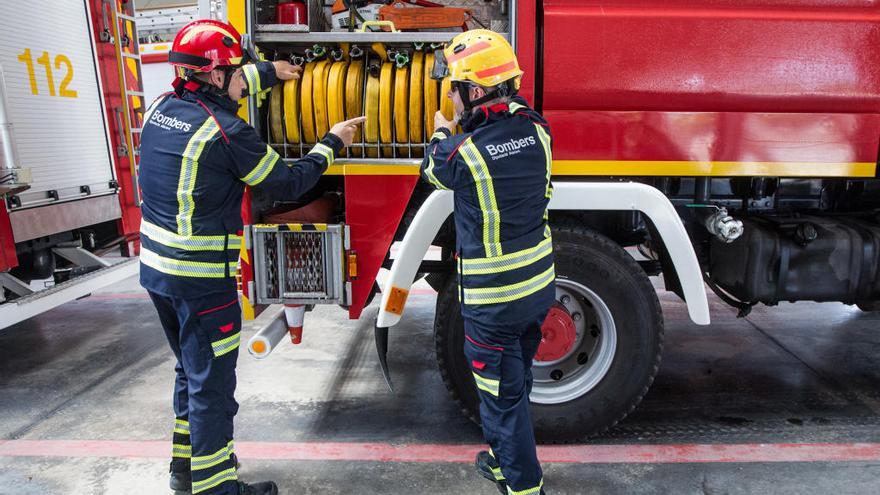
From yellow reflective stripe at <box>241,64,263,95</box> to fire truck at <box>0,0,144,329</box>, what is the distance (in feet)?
6.55

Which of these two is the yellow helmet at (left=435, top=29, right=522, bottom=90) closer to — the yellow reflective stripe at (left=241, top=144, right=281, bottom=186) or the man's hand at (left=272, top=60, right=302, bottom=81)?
the yellow reflective stripe at (left=241, top=144, right=281, bottom=186)

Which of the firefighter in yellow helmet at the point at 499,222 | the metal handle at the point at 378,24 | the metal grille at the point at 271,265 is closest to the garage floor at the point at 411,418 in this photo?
the firefighter in yellow helmet at the point at 499,222

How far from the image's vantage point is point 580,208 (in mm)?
2867

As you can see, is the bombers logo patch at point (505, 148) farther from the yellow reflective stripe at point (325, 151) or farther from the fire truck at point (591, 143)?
the yellow reflective stripe at point (325, 151)

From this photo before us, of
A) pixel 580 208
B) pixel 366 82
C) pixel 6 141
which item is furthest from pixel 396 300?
pixel 6 141

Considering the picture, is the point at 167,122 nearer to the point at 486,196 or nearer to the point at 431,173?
the point at 431,173

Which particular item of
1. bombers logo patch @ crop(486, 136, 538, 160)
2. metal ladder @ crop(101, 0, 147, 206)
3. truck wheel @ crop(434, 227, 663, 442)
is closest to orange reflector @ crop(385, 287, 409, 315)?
truck wheel @ crop(434, 227, 663, 442)

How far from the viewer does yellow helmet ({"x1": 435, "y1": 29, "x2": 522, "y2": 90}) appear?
2.28m

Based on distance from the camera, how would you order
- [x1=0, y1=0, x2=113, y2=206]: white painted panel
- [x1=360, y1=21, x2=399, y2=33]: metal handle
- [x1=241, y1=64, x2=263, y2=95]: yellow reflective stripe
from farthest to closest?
[x1=0, y1=0, x2=113, y2=206]: white painted panel
[x1=360, y1=21, x2=399, y2=33]: metal handle
[x1=241, y1=64, x2=263, y2=95]: yellow reflective stripe

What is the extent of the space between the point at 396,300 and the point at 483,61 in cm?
122

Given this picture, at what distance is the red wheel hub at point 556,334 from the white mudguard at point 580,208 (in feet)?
1.84

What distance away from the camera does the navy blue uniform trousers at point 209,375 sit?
8.16 ft

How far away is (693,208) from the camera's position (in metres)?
3.30

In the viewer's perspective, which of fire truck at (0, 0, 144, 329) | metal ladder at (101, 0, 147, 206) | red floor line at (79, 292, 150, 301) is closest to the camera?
fire truck at (0, 0, 144, 329)
